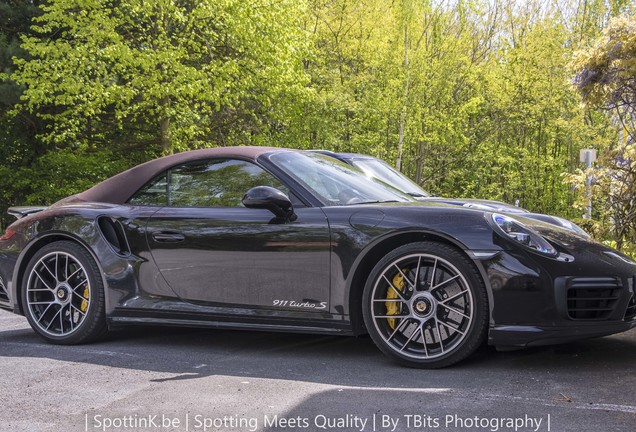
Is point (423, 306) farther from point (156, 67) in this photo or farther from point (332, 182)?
point (156, 67)

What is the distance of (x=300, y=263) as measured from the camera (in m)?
5.00

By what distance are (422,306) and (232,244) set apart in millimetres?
1231

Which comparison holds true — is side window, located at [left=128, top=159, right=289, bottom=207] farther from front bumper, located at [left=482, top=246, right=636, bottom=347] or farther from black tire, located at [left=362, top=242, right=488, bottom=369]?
front bumper, located at [left=482, top=246, right=636, bottom=347]

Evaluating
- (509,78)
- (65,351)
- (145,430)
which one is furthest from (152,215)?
(509,78)

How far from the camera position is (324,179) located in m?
5.40

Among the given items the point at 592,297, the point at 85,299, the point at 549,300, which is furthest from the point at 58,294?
the point at 592,297

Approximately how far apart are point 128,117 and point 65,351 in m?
20.8

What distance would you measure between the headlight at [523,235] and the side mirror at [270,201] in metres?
1.20

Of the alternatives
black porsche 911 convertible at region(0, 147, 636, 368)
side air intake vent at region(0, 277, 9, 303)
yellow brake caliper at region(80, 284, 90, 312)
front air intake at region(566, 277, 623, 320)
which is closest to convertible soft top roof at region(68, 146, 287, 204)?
black porsche 911 convertible at region(0, 147, 636, 368)

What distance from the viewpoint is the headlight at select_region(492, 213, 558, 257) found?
179 inches

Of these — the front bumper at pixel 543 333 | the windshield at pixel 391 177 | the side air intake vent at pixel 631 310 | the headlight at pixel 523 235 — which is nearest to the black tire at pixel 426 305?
the front bumper at pixel 543 333

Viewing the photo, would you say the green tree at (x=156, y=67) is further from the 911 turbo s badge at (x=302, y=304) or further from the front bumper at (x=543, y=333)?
the front bumper at (x=543, y=333)

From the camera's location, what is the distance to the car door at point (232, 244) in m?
4.99

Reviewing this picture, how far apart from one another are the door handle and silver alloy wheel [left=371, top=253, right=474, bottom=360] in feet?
4.45
